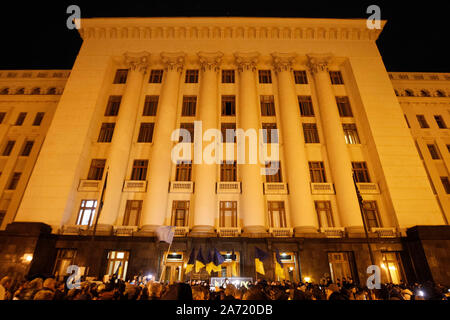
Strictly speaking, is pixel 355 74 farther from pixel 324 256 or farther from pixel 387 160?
pixel 324 256

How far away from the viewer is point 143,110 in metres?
28.0

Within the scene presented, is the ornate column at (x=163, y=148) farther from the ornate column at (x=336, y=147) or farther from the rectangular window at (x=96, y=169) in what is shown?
the ornate column at (x=336, y=147)

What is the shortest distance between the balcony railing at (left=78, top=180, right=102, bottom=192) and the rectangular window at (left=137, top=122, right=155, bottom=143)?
6067 millimetres

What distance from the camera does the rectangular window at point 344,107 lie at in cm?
2803

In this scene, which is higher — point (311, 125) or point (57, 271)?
point (311, 125)

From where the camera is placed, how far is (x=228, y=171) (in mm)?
24859

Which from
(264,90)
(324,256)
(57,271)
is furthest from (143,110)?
(324,256)

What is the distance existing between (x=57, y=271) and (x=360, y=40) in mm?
40787

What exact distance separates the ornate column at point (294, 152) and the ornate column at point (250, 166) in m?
2.72

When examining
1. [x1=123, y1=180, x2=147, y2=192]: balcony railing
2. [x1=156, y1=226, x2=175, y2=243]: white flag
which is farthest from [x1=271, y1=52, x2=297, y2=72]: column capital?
[x1=156, y1=226, x2=175, y2=243]: white flag

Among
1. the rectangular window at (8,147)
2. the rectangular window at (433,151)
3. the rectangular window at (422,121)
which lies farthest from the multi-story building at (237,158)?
the rectangular window at (8,147)

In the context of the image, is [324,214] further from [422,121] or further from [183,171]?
[422,121]

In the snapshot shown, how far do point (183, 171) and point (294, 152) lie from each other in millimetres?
11172
